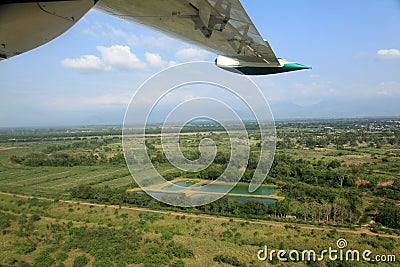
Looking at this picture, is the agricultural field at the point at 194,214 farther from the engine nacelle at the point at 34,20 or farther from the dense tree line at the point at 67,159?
the engine nacelle at the point at 34,20

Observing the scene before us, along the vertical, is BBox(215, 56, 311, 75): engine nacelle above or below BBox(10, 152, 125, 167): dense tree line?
above

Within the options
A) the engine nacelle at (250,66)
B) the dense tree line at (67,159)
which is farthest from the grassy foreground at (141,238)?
the engine nacelle at (250,66)

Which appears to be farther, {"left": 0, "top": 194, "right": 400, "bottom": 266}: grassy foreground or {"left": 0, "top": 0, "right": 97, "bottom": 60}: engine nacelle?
{"left": 0, "top": 194, "right": 400, "bottom": 266}: grassy foreground

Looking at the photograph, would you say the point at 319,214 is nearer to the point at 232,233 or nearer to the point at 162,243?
the point at 232,233

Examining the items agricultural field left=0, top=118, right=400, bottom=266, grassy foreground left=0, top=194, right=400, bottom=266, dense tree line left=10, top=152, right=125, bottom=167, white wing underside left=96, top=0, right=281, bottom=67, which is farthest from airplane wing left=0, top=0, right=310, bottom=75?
dense tree line left=10, top=152, right=125, bottom=167

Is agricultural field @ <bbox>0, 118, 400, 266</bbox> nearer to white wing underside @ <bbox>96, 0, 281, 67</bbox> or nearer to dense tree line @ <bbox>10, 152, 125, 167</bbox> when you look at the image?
dense tree line @ <bbox>10, 152, 125, 167</bbox>

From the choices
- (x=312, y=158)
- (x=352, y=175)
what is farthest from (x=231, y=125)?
(x=312, y=158)

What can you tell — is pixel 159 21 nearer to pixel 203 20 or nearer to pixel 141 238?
pixel 203 20
